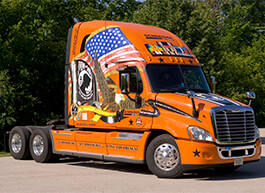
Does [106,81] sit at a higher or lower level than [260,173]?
higher

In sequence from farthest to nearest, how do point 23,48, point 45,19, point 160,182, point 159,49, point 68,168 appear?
1. point 45,19
2. point 23,48
3. point 68,168
4. point 159,49
5. point 160,182

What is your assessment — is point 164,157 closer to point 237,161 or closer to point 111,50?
point 237,161

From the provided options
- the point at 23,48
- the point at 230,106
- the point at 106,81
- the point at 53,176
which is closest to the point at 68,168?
the point at 53,176

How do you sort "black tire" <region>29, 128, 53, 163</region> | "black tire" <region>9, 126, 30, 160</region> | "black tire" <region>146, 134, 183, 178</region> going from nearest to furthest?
"black tire" <region>146, 134, 183, 178</region> → "black tire" <region>29, 128, 53, 163</region> → "black tire" <region>9, 126, 30, 160</region>

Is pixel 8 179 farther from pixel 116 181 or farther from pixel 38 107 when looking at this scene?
pixel 38 107

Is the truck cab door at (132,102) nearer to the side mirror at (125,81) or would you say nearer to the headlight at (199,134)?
the side mirror at (125,81)

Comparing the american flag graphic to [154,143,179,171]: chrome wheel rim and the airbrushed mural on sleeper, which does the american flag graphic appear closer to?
the airbrushed mural on sleeper

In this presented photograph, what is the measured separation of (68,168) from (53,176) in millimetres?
1771

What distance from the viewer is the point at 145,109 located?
39.4ft

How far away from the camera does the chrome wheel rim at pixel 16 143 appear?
16312 millimetres

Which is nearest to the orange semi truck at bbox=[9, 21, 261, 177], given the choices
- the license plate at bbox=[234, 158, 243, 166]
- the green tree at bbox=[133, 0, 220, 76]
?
the license plate at bbox=[234, 158, 243, 166]

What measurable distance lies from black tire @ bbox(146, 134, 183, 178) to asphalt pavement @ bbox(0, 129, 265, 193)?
212 mm

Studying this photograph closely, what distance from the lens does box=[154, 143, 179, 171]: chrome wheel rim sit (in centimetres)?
1142

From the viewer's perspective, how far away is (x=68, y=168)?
1381 cm
